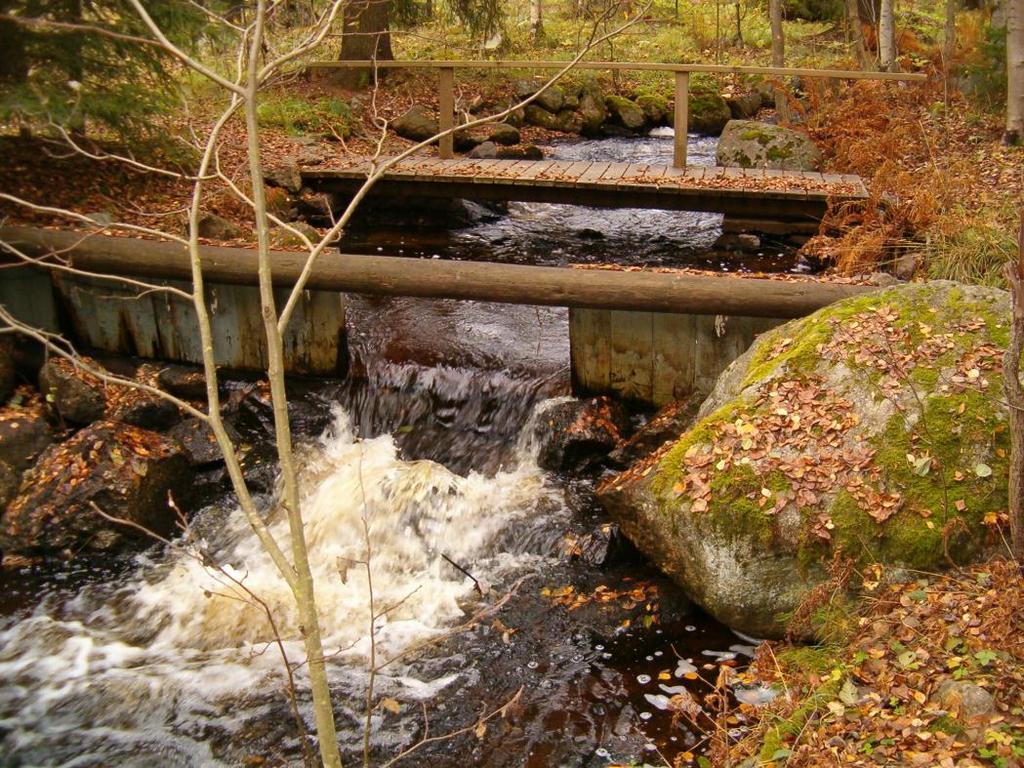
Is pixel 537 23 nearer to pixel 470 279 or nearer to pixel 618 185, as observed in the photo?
pixel 618 185

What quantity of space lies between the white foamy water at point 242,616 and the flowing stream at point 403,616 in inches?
0.5

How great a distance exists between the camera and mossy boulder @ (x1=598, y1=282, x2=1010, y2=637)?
4.93m

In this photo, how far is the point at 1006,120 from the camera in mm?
11891

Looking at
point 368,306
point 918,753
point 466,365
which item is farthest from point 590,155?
point 918,753

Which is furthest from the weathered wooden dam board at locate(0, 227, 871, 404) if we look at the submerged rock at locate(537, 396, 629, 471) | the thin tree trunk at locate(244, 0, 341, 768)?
the thin tree trunk at locate(244, 0, 341, 768)

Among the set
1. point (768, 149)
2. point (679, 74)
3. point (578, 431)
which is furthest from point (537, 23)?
point (578, 431)

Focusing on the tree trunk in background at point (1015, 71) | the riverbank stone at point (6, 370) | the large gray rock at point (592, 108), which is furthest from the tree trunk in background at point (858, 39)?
the riverbank stone at point (6, 370)

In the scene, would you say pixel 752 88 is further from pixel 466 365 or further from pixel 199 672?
pixel 199 672

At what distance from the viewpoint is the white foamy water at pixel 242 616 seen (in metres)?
4.88

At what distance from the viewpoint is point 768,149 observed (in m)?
11.6

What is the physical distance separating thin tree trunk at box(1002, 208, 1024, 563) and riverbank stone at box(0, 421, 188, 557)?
516cm

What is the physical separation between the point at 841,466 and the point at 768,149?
740 centimetres

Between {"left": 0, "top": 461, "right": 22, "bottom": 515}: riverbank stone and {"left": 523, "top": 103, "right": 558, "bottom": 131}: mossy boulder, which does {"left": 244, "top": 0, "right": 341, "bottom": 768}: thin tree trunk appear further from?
{"left": 523, "top": 103, "right": 558, "bottom": 131}: mossy boulder

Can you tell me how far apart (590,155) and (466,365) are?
25.8 feet
